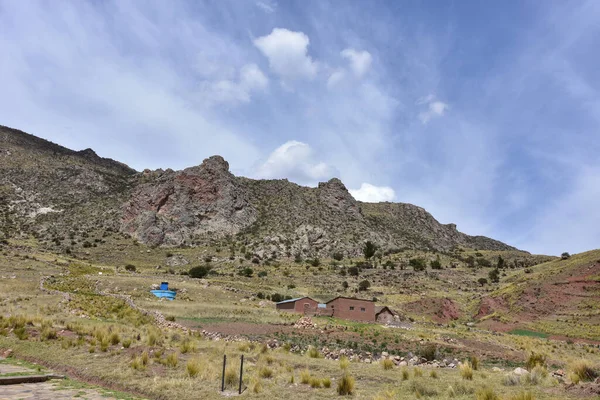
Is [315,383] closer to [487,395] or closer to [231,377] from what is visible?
[231,377]

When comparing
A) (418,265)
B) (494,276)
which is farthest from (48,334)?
(494,276)

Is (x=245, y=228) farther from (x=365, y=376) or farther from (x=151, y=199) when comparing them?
(x=365, y=376)

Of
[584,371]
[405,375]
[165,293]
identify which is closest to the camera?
[584,371]

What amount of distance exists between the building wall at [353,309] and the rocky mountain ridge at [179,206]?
51090 millimetres

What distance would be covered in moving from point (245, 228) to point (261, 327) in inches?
3105

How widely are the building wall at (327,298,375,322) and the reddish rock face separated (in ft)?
213

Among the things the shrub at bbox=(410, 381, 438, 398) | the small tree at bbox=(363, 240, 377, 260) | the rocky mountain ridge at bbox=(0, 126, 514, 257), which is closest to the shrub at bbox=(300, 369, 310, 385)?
the shrub at bbox=(410, 381, 438, 398)

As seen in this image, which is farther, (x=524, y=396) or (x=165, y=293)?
(x=165, y=293)

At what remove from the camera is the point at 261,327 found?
35656mm

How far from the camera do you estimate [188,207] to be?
4498 inches

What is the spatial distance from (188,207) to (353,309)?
75.5m

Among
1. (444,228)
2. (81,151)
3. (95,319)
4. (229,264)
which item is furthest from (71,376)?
(444,228)

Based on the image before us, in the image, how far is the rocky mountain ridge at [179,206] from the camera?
101688 millimetres

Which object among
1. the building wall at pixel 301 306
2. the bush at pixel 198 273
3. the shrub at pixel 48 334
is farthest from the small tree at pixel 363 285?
the shrub at pixel 48 334
